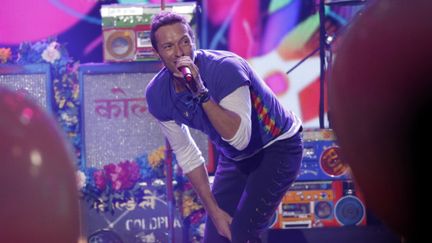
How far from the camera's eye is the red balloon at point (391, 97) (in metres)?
0.90

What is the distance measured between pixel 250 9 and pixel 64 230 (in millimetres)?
3306

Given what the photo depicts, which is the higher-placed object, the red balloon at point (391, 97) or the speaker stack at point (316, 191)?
the red balloon at point (391, 97)

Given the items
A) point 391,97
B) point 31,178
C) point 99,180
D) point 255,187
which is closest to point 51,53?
point 99,180

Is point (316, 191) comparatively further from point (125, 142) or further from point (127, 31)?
point (127, 31)

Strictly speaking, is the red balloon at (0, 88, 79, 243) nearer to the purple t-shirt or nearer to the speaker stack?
the purple t-shirt

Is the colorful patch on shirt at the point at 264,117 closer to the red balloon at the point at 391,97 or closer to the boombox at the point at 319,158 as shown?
the boombox at the point at 319,158

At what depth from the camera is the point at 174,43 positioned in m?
2.46

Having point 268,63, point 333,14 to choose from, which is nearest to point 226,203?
point 268,63

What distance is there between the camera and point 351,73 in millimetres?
931

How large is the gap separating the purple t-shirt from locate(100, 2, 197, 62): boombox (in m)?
1.21

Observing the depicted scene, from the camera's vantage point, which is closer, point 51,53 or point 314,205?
point 314,205

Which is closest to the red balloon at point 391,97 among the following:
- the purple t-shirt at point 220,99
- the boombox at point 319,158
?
the purple t-shirt at point 220,99

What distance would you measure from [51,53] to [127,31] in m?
0.56

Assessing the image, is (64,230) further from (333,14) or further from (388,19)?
(333,14)
